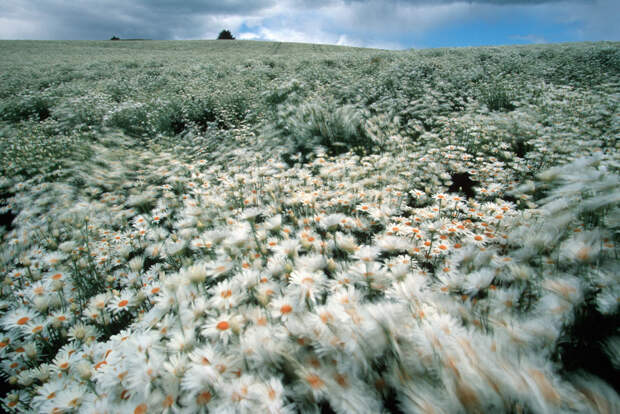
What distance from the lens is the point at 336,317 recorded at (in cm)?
85

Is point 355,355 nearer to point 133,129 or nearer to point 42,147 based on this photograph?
point 42,147

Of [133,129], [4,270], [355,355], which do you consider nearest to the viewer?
[355,355]

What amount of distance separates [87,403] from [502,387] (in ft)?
4.06

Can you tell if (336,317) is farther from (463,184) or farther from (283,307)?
(463,184)

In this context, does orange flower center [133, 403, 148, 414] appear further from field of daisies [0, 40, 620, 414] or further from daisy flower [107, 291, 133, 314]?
daisy flower [107, 291, 133, 314]

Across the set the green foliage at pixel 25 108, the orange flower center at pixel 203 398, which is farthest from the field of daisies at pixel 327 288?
the green foliage at pixel 25 108

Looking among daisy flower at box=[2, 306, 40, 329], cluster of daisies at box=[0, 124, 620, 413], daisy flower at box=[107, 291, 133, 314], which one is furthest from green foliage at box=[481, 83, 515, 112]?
daisy flower at box=[2, 306, 40, 329]

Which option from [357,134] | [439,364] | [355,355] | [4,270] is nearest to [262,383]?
[355,355]

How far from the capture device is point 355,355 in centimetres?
77

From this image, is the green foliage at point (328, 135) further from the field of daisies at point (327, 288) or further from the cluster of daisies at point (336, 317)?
the cluster of daisies at point (336, 317)

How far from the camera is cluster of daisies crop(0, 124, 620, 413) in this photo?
0.68 m

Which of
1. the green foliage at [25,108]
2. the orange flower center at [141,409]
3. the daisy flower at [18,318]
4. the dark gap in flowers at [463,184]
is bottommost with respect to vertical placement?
the daisy flower at [18,318]

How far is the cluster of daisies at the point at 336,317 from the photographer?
683 millimetres

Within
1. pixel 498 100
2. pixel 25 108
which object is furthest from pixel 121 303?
pixel 25 108
